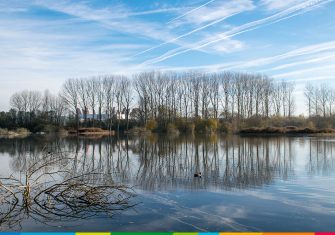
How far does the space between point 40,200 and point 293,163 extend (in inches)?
481

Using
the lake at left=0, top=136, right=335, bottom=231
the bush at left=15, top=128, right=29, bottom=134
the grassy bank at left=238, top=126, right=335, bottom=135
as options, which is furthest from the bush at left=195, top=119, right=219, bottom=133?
the lake at left=0, top=136, right=335, bottom=231

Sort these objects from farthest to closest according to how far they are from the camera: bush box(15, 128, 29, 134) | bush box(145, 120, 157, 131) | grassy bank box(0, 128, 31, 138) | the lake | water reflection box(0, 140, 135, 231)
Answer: bush box(15, 128, 29, 134) < bush box(145, 120, 157, 131) < grassy bank box(0, 128, 31, 138) < water reflection box(0, 140, 135, 231) < the lake

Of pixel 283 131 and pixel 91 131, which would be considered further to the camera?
pixel 91 131

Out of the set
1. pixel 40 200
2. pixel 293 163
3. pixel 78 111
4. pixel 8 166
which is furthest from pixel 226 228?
pixel 78 111

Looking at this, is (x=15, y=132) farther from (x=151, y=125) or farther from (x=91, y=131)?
(x=151, y=125)

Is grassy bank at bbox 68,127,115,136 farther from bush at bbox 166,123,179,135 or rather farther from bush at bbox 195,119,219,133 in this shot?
bush at bbox 195,119,219,133

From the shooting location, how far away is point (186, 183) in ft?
41.3

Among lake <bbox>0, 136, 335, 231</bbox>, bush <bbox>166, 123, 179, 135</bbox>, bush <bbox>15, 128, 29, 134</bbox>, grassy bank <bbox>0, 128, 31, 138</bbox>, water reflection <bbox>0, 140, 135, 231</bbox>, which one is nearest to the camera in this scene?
lake <bbox>0, 136, 335, 231</bbox>

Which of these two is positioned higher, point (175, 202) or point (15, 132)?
point (15, 132)

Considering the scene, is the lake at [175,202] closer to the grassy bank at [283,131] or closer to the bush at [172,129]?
the grassy bank at [283,131]

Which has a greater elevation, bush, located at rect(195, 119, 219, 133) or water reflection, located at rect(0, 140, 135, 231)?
bush, located at rect(195, 119, 219, 133)

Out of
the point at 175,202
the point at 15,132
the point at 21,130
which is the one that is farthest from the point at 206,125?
the point at 175,202

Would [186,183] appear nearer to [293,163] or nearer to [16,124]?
[293,163]

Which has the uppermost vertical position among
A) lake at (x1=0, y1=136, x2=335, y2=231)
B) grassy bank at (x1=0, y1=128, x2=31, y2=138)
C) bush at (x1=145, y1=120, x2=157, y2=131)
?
bush at (x1=145, y1=120, x2=157, y2=131)
